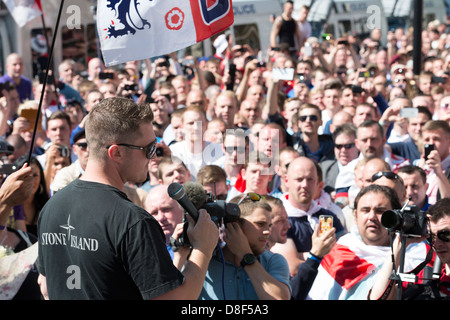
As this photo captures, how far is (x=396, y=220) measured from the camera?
3.51m

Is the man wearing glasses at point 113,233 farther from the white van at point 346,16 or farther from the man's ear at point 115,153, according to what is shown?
the white van at point 346,16

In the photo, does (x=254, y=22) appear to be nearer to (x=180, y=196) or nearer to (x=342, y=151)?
(x=342, y=151)

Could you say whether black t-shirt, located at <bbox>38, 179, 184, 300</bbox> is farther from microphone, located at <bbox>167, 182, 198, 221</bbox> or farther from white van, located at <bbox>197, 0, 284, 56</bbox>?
white van, located at <bbox>197, 0, 284, 56</bbox>

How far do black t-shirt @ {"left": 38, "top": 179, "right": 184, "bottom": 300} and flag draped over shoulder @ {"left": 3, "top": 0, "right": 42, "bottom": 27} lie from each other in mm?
6086

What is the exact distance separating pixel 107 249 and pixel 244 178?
12.7 feet

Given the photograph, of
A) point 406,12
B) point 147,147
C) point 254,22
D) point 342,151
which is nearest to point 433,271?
point 147,147

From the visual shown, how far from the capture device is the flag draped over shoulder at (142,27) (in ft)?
14.7

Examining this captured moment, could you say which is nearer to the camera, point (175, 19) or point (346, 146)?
point (175, 19)

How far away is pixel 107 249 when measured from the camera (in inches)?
99.2

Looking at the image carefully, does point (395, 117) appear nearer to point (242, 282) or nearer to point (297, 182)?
point (297, 182)

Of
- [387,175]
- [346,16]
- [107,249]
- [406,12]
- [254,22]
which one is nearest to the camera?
[107,249]

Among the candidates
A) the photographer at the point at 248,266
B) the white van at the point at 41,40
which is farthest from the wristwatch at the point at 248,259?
the white van at the point at 41,40
